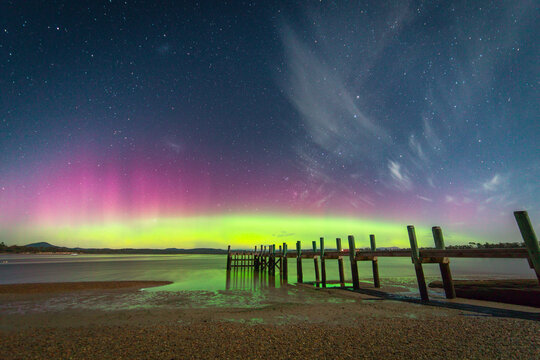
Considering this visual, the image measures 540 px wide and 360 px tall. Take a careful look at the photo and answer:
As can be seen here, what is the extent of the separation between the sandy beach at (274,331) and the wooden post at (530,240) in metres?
1.78

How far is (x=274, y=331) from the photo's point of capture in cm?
715

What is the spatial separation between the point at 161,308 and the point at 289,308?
569 cm

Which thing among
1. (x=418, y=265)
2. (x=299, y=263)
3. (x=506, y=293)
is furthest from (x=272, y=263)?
(x=506, y=293)

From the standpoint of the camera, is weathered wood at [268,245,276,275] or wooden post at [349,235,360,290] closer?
wooden post at [349,235,360,290]

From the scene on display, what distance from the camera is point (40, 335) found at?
7324 millimetres

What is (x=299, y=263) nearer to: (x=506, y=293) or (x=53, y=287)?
(x=506, y=293)

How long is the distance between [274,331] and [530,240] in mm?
8705

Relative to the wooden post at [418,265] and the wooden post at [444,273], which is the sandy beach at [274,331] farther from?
the wooden post at [444,273]

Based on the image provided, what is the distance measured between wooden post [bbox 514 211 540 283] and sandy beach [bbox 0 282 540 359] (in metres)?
1.78

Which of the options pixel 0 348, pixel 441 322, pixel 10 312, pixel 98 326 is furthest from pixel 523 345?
pixel 10 312

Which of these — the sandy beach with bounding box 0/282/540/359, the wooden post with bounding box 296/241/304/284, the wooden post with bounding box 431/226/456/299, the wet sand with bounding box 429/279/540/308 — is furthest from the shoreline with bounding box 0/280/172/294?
the wet sand with bounding box 429/279/540/308

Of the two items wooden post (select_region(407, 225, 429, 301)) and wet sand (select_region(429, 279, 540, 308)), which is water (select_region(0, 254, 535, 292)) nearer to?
wet sand (select_region(429, 279, 540, 308))

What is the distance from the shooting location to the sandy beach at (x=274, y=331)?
5566 mm

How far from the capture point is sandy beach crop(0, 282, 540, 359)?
557 cm
